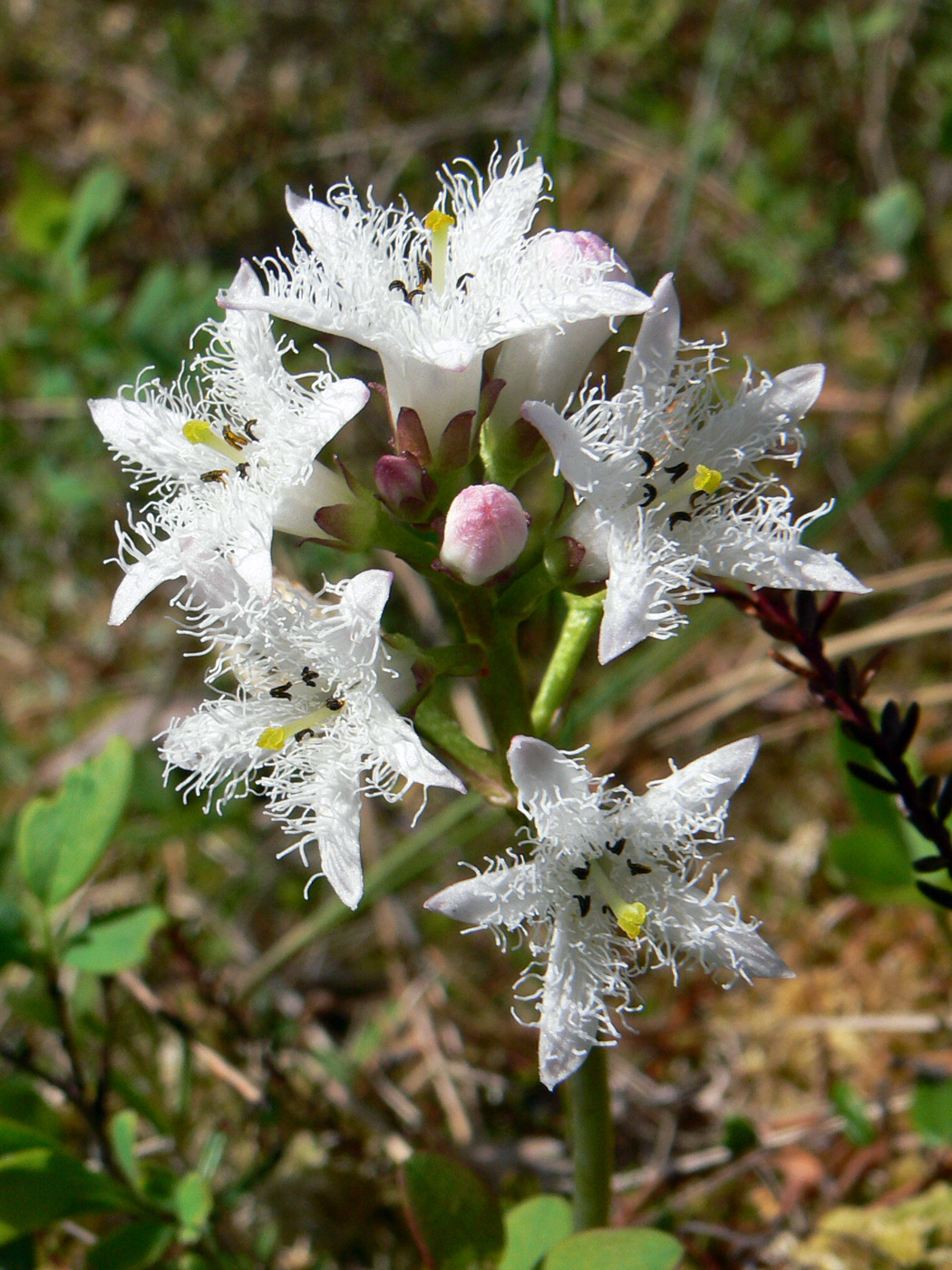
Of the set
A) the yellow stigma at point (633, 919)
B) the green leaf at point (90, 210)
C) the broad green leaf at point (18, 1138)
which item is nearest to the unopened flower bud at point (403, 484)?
the yellow stigma at point (633, 919)

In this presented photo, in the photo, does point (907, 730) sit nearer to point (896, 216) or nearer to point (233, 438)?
point (233, 438)

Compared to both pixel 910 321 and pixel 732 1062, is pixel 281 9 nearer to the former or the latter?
pixel 910 321

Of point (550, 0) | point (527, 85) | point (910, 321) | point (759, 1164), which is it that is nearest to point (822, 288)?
point (910, 321)

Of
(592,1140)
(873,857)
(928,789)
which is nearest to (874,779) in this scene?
(928,789)

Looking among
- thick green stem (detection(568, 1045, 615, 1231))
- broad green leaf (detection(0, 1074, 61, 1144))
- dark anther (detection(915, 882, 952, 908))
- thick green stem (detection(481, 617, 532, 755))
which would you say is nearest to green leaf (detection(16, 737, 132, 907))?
broad green leaf (detection(0, 1074, 61, 1144))

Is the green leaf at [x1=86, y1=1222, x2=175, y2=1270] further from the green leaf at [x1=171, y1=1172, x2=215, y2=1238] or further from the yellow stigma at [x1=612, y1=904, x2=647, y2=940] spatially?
the yellow stigma at [x1=612, y1=904, x2=647, y2=940]

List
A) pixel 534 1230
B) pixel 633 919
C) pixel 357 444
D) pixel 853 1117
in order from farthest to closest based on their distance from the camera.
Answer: pixel 357 444 < pixel 853 1117 < pixel 534 1230 < pixel 633 919
